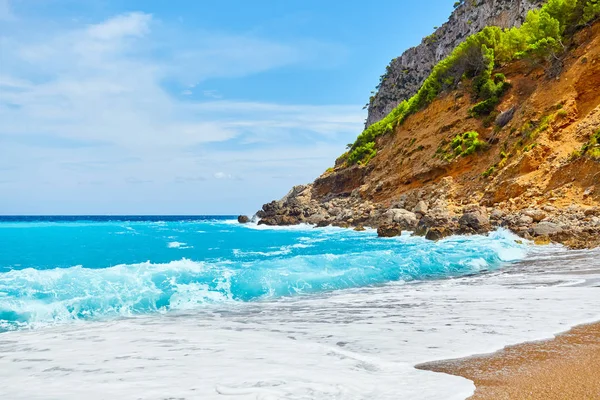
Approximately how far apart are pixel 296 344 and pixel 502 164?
30489 millimetres

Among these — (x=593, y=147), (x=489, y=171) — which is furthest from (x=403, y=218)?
(x=593, y=147)

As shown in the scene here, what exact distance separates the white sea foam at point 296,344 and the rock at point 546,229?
10.9 m

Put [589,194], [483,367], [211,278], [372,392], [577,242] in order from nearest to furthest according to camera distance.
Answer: [372,392] < [483,367] < [211,278] < [577,242] < [589,194]

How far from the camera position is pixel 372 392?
4.10 metres

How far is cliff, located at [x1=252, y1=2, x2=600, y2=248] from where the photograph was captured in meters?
24.7

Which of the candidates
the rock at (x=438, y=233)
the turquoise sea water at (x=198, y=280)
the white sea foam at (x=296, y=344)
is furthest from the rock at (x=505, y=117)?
the white sea foam at (x=296, y=344)

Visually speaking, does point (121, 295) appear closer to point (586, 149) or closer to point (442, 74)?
point (586, 149)

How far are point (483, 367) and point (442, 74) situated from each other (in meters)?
46.3

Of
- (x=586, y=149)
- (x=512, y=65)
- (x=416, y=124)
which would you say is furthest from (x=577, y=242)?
(x=416, y=124)

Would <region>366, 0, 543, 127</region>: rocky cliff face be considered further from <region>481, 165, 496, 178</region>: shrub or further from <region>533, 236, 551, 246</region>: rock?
<region>533, 236, 551, 246</region>: rock

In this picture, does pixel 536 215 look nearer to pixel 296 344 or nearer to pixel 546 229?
pixel 546 229

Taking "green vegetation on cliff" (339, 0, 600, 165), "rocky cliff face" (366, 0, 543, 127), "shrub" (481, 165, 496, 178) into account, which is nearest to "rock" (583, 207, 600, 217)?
"shrub" (481, 165, 496, 178)

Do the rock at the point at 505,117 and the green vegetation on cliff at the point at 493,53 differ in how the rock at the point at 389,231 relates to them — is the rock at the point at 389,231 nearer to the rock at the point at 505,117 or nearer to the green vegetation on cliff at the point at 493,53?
the rock at the point at 505,117

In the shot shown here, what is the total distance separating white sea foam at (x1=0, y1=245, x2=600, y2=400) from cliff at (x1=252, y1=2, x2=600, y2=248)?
39.5ft
